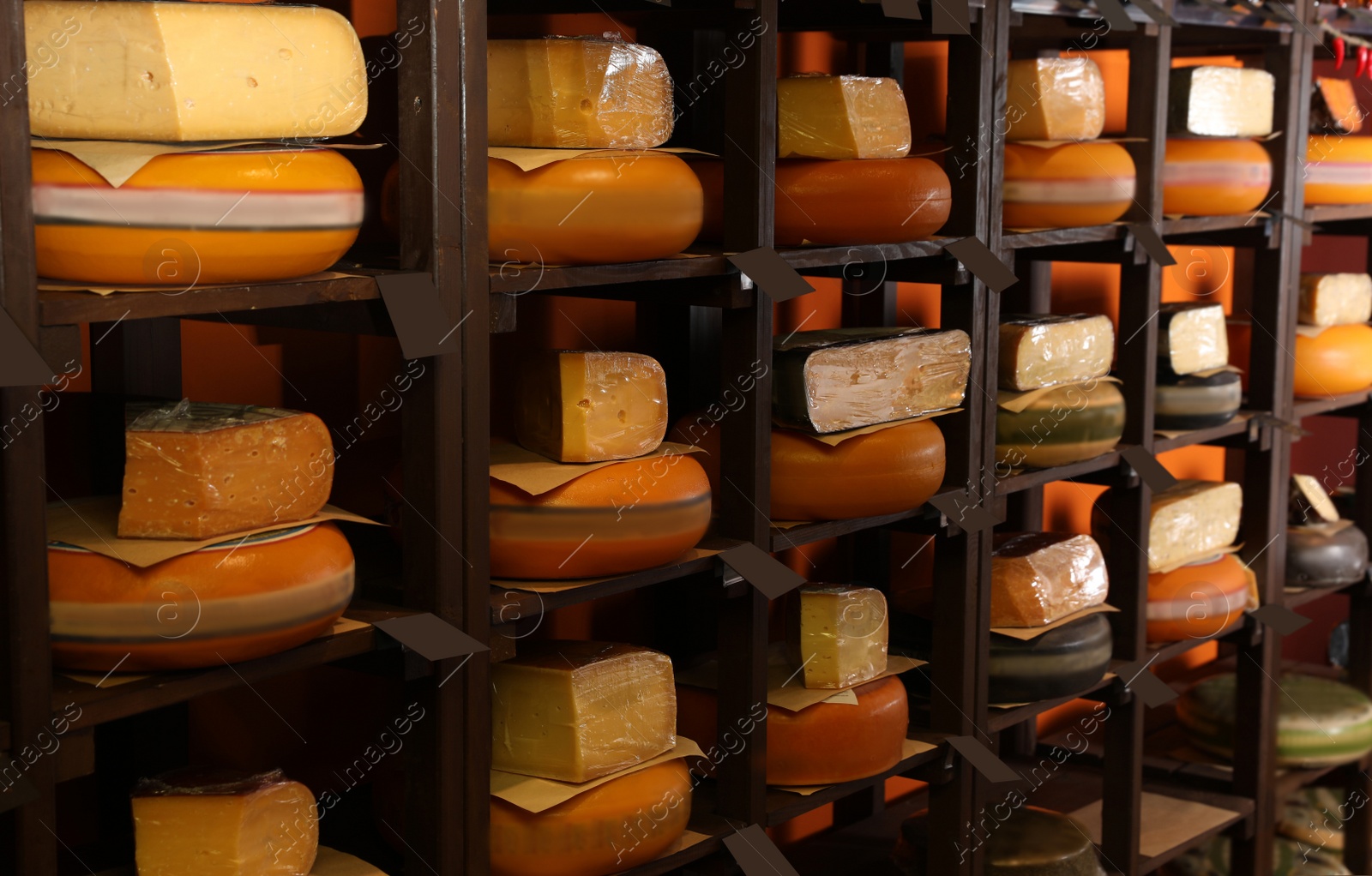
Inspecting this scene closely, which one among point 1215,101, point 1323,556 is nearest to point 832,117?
point 1215,101

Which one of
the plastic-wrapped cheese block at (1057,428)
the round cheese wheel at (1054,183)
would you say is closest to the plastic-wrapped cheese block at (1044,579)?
the plastic-wrapped cheese block at (1057,428)

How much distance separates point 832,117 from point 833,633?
0.75 meters

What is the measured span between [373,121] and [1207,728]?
8.22 ft

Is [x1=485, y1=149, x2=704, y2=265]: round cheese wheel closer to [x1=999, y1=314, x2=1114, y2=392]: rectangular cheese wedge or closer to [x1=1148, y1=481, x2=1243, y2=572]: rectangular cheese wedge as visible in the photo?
[x1=999, y1=314, x2=1114, y2=392]: rectangular cheese wedge

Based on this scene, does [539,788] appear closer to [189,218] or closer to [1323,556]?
[189,218]

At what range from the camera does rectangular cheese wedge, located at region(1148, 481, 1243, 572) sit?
2.93 meters

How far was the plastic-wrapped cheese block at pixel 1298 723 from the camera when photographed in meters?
3.40

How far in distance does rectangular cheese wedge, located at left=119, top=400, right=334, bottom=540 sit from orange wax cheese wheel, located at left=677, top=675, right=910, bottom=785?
33.6 inches

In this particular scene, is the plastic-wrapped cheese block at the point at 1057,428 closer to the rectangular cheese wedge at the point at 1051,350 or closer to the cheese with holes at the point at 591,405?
the rectangular cheese wedge at the point at 1051,350

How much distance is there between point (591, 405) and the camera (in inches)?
71.1

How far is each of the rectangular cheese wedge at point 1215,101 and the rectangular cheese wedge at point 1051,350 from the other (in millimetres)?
461

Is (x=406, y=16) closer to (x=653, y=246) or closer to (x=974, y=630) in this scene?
(x=653, y=246)

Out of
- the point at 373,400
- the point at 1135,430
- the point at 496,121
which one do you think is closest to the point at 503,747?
the point at 373,400

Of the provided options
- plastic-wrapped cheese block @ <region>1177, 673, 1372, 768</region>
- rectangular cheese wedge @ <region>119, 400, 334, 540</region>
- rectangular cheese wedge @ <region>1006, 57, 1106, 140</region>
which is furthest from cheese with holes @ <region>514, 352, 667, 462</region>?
plastic-wrapped cheese block @ <region>1177, 673, 1372, 768</region>
